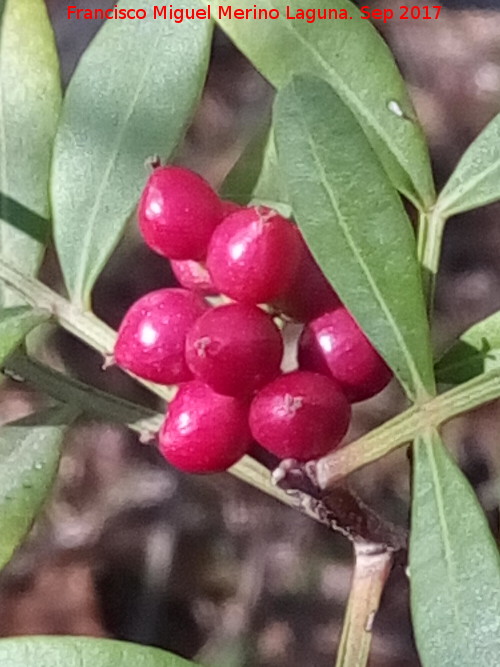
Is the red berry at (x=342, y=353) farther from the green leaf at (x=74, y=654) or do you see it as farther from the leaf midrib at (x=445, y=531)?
the green leaf at (x=74, y=654)

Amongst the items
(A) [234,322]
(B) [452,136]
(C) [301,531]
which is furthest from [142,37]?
(B) [452,136]

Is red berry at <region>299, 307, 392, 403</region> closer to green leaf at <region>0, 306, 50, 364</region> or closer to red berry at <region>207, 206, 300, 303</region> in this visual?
red berry at <region>207, 206, 300, 303</region>

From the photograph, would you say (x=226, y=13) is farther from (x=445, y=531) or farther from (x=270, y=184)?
(x=445, y=531)

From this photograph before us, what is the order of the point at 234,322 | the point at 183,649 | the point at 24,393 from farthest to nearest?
the point at 24,393, the point at 183,649, the point at 234,322

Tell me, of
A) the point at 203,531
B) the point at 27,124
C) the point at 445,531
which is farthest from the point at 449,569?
the point at 203,531

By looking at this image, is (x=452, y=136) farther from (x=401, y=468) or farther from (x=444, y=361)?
(x=444, y=361)

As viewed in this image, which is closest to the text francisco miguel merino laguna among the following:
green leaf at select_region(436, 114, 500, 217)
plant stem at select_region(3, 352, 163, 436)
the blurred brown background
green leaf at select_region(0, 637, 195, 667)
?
green leaf at select_region(436, 114, 500, 217)
